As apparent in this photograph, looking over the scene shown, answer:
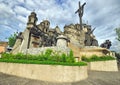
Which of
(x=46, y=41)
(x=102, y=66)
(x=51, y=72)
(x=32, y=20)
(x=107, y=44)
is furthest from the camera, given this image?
(x=107, y=44)

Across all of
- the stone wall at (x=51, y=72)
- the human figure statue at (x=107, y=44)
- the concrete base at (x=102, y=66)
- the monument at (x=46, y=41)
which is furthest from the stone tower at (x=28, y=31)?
the human figure statue at (x=107, y=44)

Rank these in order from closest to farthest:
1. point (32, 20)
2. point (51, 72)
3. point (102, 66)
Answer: point (51, 72) < point (102, 66) < point (32, 20)

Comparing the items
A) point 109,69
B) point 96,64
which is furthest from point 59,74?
point 109,69

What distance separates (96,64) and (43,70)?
44.0 ft

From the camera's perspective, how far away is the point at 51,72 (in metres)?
11.4

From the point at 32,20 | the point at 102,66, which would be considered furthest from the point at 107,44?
the point at 32,20

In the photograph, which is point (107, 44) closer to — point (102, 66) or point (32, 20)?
point (102, 66)

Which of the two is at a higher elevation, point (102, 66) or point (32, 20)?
point (32, 20)

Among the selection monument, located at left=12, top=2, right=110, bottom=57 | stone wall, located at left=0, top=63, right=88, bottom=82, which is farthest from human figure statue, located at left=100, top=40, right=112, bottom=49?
stone wall, located at left=0, top=63, right=88, bottom=82

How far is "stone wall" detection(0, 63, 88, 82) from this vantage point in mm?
11234

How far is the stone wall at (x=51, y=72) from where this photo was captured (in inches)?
442

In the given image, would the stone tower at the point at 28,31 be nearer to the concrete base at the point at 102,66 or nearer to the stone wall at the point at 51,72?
the stone wall at the point at 51,72

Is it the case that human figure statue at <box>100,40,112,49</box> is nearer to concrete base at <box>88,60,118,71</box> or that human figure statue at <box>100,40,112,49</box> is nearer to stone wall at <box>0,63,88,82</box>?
concrete base at <box>88,60,118,71</box>

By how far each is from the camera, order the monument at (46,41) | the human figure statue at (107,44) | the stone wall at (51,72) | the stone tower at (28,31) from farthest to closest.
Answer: the human figure statue at (107,44)
the stone tower at (28,31)
the monument at (46,41)
the stone wall at (51,72)
